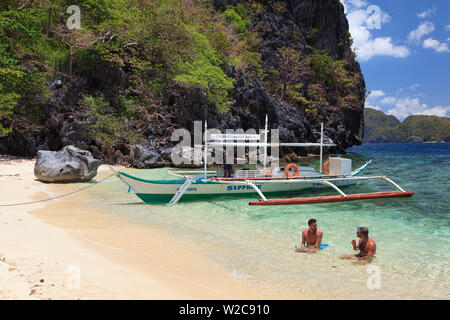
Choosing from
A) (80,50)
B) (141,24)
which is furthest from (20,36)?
(141,24)

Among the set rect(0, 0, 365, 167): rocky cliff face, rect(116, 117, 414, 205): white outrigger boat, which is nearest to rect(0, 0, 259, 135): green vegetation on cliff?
rect(0, 0, 365, 167): rocky cliff face

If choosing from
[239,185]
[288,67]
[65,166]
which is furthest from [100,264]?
[288,67]

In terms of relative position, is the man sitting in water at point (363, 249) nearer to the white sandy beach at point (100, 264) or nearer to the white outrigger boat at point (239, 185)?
the white sandy beach at point (100, 264)

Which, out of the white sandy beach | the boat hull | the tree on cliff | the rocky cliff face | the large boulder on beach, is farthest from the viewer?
the tree on cliff

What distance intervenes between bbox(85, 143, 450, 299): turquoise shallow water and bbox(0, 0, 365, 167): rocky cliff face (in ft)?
44.9

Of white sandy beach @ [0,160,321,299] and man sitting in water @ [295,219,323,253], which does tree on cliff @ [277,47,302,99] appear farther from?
white sandy beach @ [0,160,321,299]

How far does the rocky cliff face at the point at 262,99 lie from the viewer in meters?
26.6

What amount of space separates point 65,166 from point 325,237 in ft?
46.9

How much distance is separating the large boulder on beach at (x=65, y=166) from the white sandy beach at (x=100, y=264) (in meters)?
6.35

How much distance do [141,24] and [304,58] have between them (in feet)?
110

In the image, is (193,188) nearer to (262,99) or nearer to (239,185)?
(239,185)

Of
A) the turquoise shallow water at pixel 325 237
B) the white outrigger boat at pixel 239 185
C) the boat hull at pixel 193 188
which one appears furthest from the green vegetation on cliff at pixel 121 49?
the boat hull at pixel 193 188

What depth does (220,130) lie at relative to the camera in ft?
111

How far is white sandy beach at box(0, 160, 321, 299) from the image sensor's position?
4824 mm
